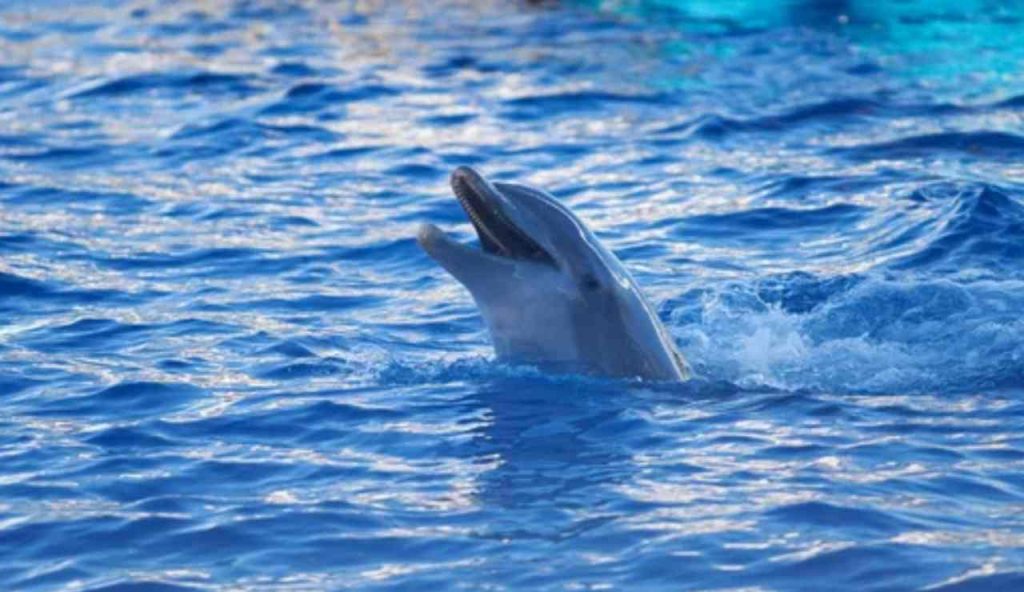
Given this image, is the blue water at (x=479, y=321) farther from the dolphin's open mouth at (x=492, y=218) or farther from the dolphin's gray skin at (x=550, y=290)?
the dolphin's open mouth at (x=492, y=218)

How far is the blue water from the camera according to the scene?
6.93 metres

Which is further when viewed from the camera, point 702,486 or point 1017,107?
point 1017,107

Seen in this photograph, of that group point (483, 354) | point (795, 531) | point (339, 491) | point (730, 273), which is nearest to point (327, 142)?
point (730, 273)

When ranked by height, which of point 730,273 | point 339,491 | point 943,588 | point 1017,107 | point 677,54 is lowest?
point 943,588

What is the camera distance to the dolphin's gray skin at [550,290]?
841cm

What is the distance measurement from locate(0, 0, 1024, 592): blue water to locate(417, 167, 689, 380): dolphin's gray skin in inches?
5.3

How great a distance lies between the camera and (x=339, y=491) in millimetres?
7551

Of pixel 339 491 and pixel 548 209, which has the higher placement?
pixel 548 209

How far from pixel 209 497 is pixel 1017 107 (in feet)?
34.2

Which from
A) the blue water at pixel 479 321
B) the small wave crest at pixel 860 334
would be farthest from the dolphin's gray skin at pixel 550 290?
the small wave crest at pixel 860 334

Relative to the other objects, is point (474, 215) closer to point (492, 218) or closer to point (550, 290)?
point (492, 218)

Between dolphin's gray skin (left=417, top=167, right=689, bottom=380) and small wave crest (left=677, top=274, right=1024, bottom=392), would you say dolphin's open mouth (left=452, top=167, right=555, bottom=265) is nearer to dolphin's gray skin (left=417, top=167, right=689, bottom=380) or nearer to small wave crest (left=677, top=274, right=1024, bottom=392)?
dolphin's gray skin (left=417, top=167, right=689, bottom=380)

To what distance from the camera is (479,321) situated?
1059 centimetres

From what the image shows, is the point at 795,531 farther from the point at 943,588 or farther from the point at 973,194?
the point at 973,194
